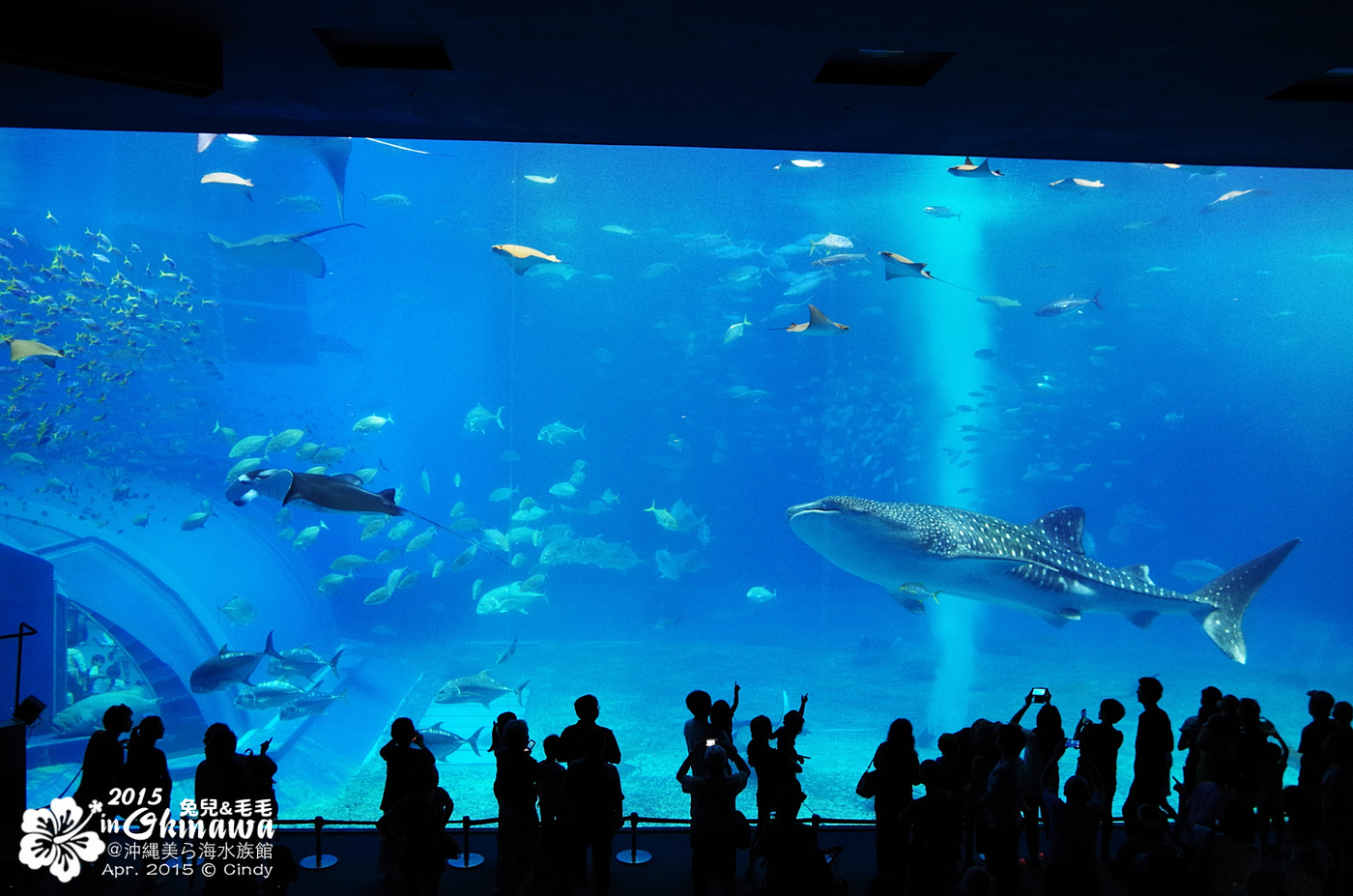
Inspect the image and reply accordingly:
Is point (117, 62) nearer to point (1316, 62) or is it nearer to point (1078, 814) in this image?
point (1078, 814)

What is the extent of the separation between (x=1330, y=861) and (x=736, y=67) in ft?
14.0

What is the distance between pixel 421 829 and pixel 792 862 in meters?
1.59

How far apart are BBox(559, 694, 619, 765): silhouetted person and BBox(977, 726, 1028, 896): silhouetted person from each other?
5.37 feet

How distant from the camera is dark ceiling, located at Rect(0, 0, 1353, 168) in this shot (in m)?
3.21

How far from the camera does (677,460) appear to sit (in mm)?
27031

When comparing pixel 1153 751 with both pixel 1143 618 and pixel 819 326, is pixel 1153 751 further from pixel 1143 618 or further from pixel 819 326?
pixel 819 326

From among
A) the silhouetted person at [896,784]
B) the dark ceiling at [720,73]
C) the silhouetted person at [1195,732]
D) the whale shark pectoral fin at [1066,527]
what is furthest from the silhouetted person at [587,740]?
the whale shark pectoral fin at [1066,527]

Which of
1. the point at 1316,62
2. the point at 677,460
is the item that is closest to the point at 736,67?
the point at 1316,62

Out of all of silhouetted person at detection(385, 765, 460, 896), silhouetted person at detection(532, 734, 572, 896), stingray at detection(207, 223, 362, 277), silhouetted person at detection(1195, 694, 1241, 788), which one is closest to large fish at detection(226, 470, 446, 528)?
silhouetted person at detection(385, 765, 460, 896)

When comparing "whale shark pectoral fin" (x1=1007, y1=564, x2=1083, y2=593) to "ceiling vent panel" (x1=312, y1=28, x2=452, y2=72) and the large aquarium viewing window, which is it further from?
"ceiling vent panel" (x1=312, y1=28, x2=452, y2=72)

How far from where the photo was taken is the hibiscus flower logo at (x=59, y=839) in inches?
125

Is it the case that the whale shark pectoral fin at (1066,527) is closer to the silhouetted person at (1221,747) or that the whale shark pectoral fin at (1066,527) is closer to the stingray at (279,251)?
the silhouetted person at (1221,747)

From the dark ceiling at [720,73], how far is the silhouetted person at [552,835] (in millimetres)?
3211

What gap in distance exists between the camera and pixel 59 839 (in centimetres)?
324
